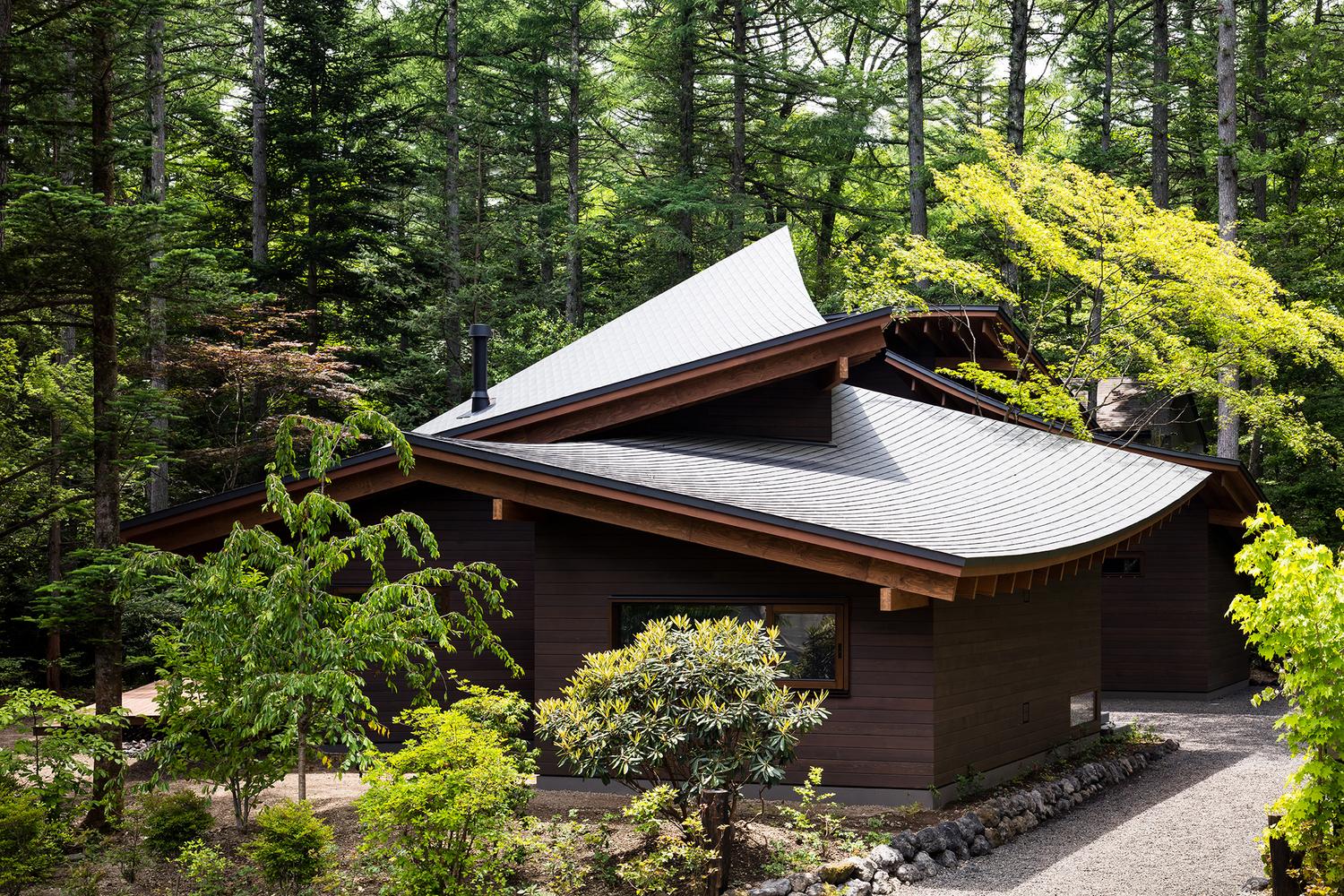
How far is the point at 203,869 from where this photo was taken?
7242 millimetres

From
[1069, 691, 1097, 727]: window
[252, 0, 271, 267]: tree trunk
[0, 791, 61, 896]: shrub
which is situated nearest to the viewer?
[0, 791, 61, 896]: shrub

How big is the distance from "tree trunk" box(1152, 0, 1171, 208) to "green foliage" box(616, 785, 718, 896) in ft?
72.7

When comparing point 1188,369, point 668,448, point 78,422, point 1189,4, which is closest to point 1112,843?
point 668,448

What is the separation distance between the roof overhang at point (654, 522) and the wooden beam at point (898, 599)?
0.04 feet

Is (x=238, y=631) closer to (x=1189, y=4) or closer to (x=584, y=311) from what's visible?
(x=584, y=311)

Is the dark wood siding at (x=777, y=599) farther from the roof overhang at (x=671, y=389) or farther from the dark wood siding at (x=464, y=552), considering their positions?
the roof overhang at (x=671, y=389)

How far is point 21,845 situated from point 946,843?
628cm

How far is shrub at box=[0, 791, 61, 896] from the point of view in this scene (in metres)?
6.88

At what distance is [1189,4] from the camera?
2930cm

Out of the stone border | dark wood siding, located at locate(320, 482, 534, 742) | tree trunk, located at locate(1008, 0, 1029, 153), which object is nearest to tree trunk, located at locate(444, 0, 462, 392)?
tree trunk, located at locate(1008, 0, 1029, 153)

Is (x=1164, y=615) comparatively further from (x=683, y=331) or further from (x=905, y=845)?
(x=905, y=845)

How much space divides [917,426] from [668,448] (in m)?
3.43

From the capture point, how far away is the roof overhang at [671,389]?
11.9m

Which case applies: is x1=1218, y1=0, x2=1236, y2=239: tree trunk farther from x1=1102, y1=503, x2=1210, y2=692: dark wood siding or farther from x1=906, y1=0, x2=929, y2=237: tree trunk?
x1=1102, y1=503, x2=1210, y2=692: dark wood siding
